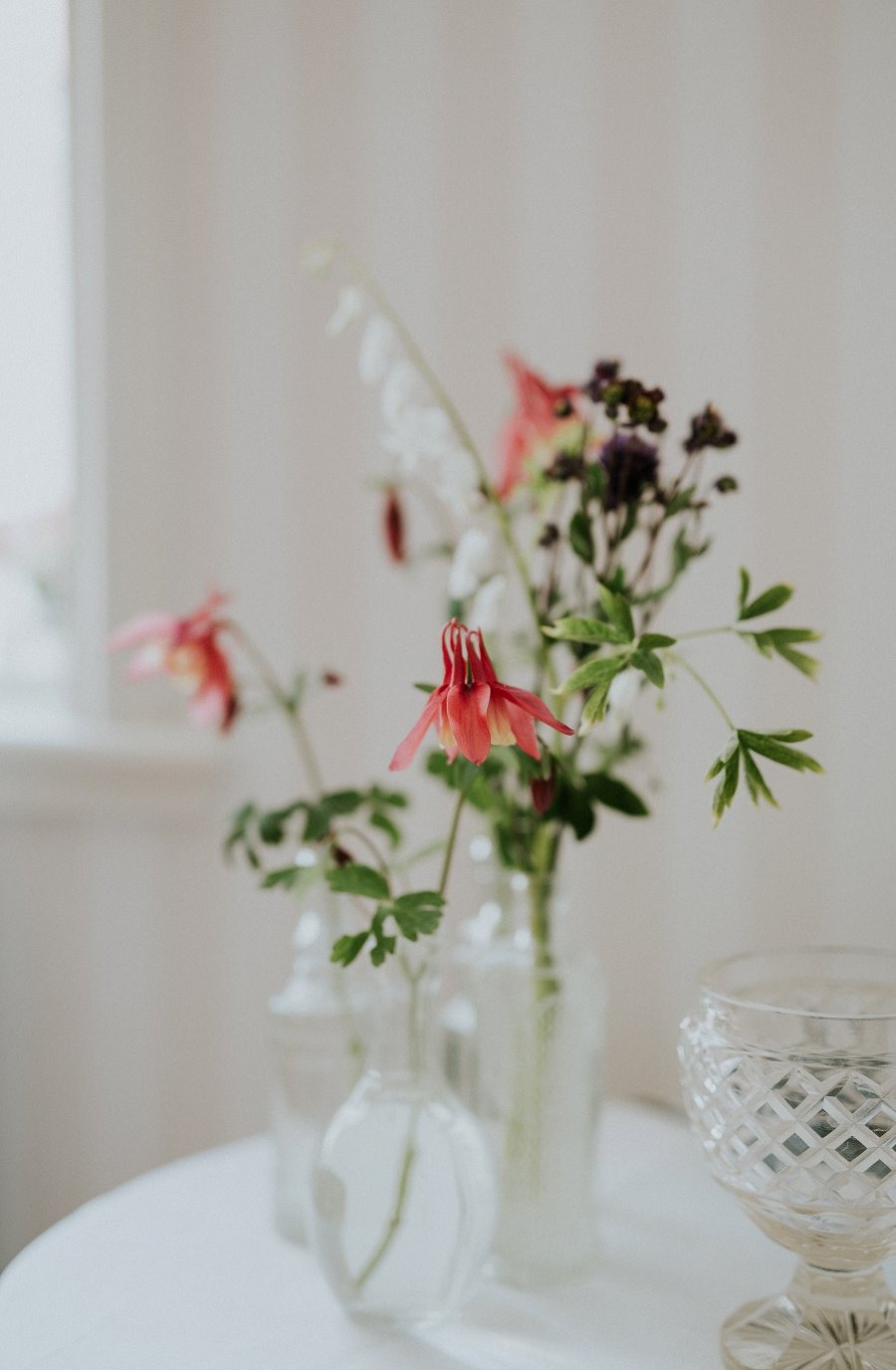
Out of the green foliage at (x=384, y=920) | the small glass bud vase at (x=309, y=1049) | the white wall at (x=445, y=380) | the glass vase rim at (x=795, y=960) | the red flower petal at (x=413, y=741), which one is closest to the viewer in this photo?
the red flower petal at (x=413, y=741)

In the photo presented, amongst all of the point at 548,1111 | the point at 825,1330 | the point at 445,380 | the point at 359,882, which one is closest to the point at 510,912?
the point at 548,1111

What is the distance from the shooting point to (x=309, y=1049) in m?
1.01

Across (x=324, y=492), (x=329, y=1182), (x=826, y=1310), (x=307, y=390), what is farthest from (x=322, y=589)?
(x=826, y=1310)

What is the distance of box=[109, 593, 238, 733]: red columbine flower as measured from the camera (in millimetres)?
941

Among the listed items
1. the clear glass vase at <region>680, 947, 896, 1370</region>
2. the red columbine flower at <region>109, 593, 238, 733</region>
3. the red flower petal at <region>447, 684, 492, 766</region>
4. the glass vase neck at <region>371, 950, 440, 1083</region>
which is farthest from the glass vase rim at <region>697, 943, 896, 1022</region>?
the red columbine flower at <region>109, 593, 238, 733</region>

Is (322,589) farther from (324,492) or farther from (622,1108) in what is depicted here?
(622,1108)

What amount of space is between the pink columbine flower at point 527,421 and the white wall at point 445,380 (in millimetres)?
370

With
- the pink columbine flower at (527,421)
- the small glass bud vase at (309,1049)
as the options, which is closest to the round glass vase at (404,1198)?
the small glass bud vase at (309,1049)

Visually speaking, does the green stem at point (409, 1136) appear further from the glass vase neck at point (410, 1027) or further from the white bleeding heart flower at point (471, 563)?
the white bleeding heart flower at point (471, 563)

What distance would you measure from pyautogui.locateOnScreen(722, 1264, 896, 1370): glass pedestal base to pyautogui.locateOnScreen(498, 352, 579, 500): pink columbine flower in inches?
21.9

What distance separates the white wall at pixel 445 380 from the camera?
46.0 inches

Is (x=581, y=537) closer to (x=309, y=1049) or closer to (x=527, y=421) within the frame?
(x=527, y=421)

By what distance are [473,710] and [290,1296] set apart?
1.56 feet

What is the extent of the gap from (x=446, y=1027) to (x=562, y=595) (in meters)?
0.42
